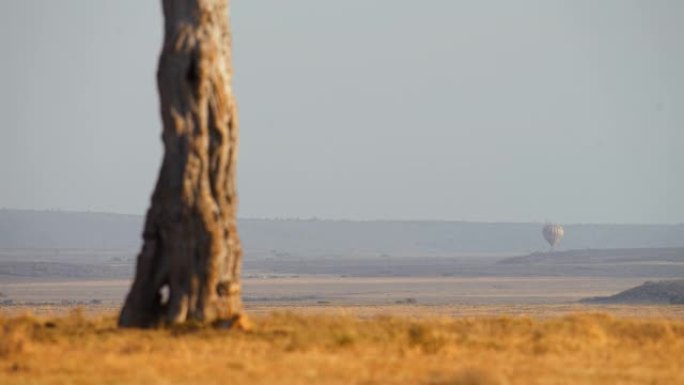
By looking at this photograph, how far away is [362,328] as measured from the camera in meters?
25.0

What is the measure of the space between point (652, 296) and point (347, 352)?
6485 cm

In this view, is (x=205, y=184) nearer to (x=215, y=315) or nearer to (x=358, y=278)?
(x=215, y=315)

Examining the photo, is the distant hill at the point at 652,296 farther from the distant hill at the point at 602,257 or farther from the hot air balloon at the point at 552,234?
the hot air balloon at the point at 552,234

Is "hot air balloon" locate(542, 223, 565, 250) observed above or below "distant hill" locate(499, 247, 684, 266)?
above

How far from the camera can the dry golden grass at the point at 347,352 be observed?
18.9 meters

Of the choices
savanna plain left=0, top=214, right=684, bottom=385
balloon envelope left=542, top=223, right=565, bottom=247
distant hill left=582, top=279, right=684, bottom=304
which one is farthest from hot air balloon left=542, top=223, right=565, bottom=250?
savanna plain left=0, top=214, right=684, bottom=385

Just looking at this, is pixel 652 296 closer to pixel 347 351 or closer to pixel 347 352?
pixel 347 351

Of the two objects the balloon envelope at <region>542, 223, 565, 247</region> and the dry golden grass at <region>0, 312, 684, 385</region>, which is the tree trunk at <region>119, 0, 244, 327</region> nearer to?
the dry golden grass at <region>0, 312, 684, 385</region>

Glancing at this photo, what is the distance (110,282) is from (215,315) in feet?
330

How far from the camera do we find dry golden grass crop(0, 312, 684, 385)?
18.9m

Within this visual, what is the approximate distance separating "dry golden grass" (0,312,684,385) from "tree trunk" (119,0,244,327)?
607 mm

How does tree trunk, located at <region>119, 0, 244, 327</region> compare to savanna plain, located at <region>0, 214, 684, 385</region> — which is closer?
savanna plain, located at <region>0, 214, 684, 385</region>

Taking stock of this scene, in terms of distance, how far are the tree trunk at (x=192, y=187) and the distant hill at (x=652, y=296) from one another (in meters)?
58.1

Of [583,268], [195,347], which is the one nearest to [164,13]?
[195,347]
